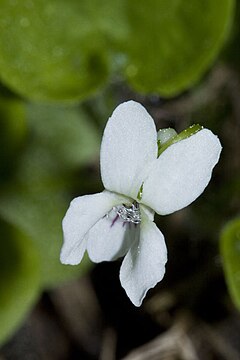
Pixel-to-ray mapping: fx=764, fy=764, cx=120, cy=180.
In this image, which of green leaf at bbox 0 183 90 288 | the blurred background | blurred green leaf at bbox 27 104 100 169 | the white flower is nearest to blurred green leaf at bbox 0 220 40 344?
the blurred background

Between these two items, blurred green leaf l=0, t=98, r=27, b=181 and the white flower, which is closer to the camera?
the white flower

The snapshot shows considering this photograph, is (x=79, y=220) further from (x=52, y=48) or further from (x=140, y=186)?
(x=52, y=48)

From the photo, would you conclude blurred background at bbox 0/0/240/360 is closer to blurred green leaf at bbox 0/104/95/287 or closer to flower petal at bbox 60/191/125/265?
blurred green leaf at bbox 0/104/95/287

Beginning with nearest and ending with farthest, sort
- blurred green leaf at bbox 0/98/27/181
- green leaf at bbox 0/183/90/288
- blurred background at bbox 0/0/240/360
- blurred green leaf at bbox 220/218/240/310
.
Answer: blurred green leaf at bbox 220/218/240/310
blurred background at bbox 0/0/240/360
blurred green leaf at bbox 0/98/27/181
green leaf at bbox 0/183/90/288

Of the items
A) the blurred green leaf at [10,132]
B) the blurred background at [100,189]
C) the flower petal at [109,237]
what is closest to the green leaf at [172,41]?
the blurred background at [100,189]

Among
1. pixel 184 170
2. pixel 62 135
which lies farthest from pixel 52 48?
pixel 184 170

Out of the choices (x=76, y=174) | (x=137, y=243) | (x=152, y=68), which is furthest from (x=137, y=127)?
(x=76, y=174)

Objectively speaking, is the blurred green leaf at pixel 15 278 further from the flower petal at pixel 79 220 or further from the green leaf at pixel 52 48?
the flower petal at pixel 79 220
